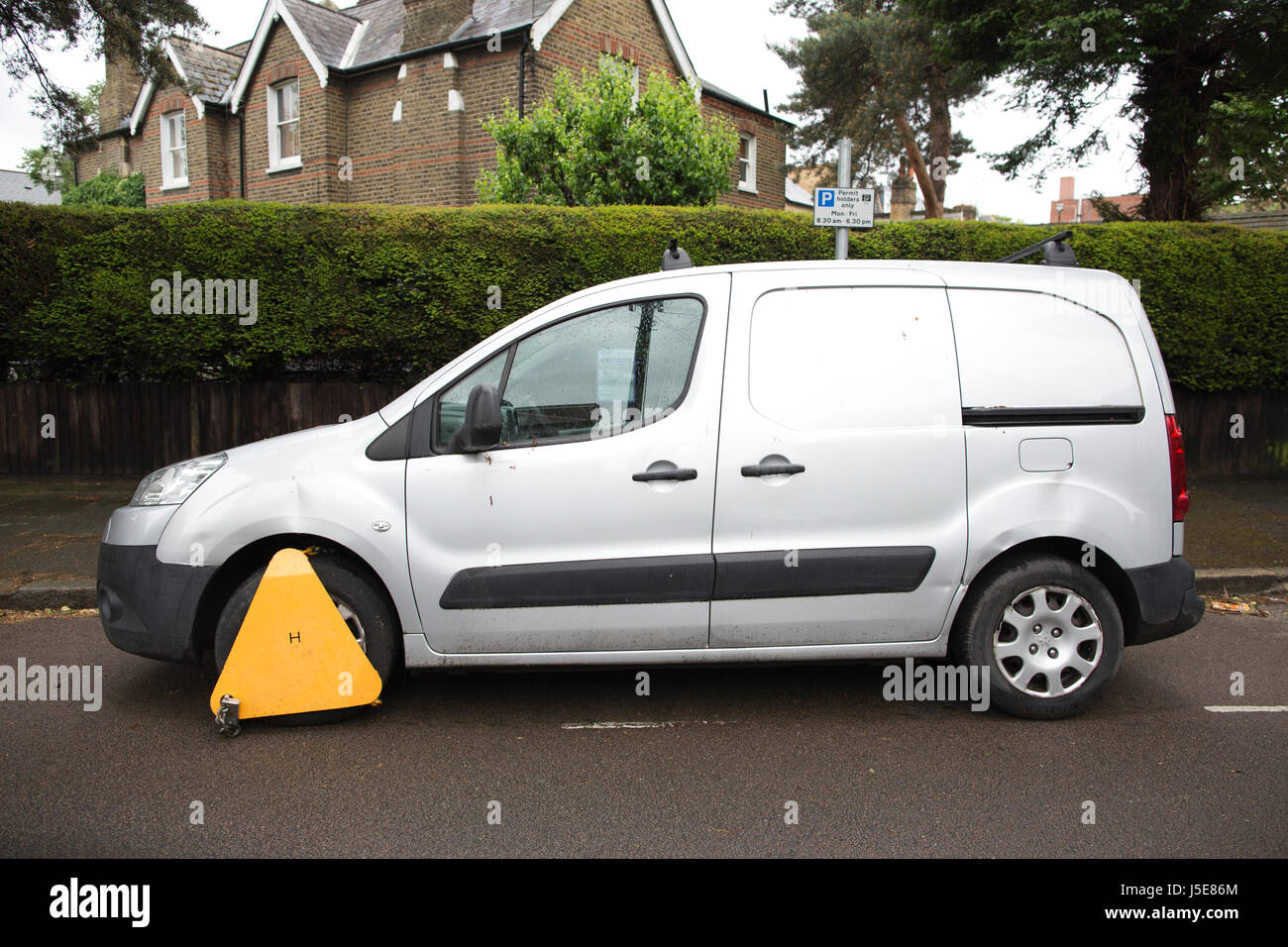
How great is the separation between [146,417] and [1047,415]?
29.1ft

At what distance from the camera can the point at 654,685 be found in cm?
471

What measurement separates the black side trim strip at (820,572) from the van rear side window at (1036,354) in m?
0.77

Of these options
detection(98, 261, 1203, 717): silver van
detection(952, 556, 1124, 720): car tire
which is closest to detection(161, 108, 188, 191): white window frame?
detection(98, 261, 1203, 717): silver van

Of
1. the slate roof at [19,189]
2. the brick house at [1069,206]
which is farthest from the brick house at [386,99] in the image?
the brick house at [1069,206]

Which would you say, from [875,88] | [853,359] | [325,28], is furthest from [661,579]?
[875,88]

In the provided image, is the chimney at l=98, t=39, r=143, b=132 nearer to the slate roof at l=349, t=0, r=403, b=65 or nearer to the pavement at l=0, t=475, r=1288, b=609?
the slate roof at l=349, t=0, r=403, b=65

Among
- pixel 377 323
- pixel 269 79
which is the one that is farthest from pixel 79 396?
pixel 269 79

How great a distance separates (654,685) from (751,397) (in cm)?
162

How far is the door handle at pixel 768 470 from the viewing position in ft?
13.0

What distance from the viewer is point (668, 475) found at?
3961 millimetres

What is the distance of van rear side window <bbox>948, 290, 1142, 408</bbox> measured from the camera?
4.14 meters

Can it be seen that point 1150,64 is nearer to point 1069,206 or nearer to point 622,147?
point 622,147
